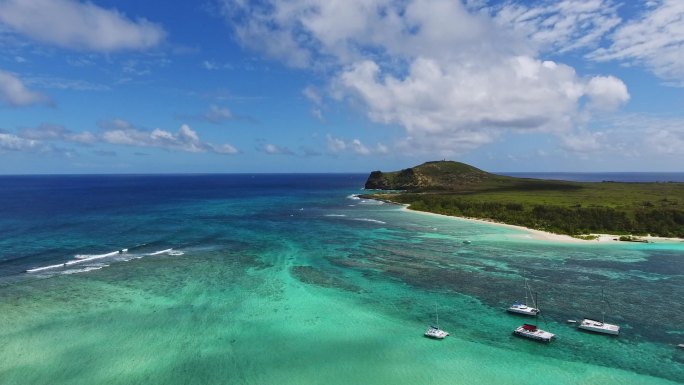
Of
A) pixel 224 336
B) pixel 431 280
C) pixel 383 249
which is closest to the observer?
pixel 224 336

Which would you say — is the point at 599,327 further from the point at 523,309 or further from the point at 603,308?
the point at 603,308

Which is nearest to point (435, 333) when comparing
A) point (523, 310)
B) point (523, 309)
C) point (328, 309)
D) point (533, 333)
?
point (533, 333)

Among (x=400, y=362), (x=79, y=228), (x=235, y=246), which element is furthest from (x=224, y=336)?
(x=79, y=228)

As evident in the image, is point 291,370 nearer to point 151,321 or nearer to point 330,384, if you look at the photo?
point 330,384

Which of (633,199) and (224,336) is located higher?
(633,199)

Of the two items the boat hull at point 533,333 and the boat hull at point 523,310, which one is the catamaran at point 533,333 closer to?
the boat hull at point 533,333

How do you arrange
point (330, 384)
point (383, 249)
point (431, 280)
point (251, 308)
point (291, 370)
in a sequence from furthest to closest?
point (383, 249) → point (431, 280) → point (251, 308) → point (291, 370) → point (330, 384)
